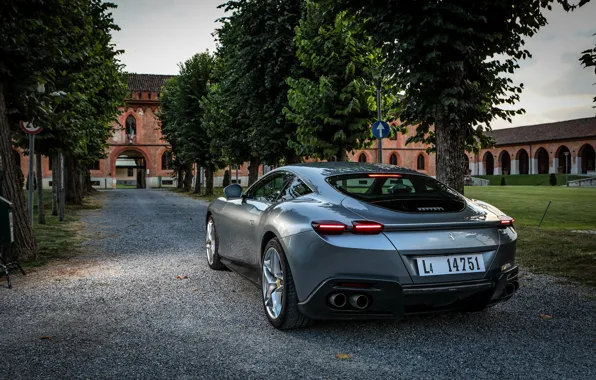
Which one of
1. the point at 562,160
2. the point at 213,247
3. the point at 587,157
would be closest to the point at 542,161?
the point at 562,160

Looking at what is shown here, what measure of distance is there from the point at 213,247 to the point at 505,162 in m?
84.9

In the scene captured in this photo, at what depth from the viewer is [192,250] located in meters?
9.35

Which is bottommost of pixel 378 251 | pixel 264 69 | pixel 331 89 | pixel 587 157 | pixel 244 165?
pixel 378 251

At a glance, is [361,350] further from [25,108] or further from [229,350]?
[25,108]

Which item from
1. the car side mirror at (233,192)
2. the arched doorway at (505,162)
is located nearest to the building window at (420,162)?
the arched doorway at (505,162)

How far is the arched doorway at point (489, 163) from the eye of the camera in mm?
85000

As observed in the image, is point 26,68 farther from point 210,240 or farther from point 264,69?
point 264,69

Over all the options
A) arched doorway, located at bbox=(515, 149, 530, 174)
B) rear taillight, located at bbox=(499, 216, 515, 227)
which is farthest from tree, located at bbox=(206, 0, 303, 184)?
arched doorway, located at bbox=(515, 149, 530, 174)

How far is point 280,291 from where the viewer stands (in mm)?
4496

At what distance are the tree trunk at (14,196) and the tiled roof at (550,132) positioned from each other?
2557 inches

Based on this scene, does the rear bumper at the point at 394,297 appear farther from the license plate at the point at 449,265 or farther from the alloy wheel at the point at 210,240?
the alloy wheel at the point at 210,240

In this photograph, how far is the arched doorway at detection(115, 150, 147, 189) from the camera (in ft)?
236

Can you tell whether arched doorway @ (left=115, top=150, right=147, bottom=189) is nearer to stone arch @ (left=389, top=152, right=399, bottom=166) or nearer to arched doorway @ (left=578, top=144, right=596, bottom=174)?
stone arch @ (left=389, top=152, right=399, bottom=166)

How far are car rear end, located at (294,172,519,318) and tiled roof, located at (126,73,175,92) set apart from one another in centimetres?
7186
